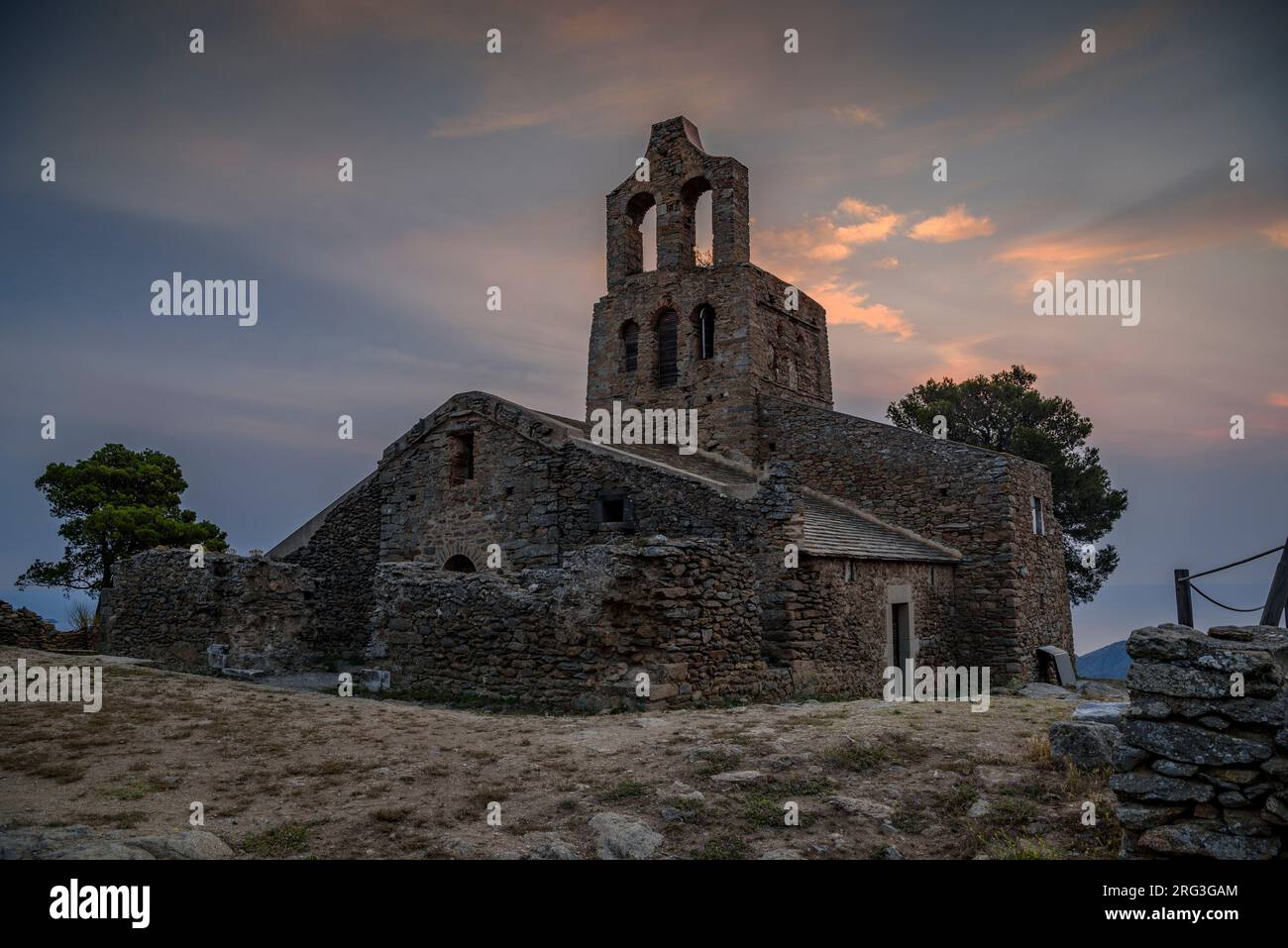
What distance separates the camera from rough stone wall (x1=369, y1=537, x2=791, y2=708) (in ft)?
35.1

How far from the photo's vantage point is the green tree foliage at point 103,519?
2414 cm

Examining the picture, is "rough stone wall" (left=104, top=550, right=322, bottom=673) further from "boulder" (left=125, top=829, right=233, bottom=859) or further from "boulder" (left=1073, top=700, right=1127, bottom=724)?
"boulder" (left=1073, top=700, right=1127, bottom=724)

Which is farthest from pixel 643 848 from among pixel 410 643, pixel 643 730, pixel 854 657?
pixel 854 657

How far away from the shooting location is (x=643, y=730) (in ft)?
28.4

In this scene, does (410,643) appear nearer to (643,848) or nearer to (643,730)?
(643,730)

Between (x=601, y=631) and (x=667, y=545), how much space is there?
1.48m

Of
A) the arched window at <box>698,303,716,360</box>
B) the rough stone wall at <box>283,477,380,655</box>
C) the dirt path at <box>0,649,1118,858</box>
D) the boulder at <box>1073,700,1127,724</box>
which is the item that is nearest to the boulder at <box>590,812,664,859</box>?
the dirt path at <box>0,649,1118,858</box>

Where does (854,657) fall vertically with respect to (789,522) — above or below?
below

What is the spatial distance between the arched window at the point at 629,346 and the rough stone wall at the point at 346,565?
7944mm

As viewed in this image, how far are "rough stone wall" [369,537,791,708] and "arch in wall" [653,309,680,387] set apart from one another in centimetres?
1092

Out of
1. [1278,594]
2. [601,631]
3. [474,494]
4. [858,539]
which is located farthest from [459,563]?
[1278,594]

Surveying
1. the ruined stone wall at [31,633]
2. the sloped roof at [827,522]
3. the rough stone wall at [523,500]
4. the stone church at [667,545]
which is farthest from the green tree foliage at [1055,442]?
the ruined stone wall at [31,633]

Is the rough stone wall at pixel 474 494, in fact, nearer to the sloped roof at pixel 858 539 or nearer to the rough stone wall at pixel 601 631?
the rough stone wall at pixel 601 631

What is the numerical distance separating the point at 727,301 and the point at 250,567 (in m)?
13.0
